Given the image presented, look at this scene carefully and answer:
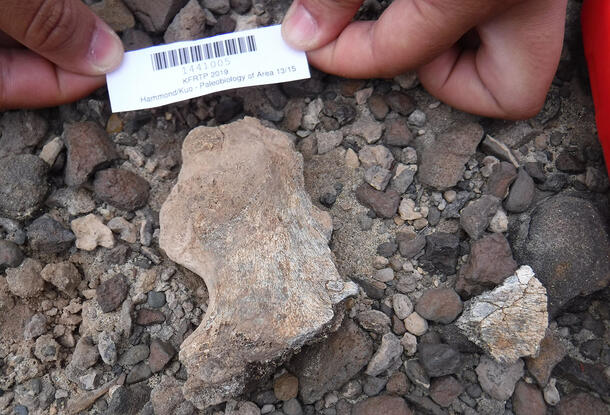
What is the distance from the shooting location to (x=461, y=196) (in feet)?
6.07

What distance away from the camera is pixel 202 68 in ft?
6.21

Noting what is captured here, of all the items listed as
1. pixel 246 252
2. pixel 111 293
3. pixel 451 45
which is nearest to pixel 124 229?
pixel 111 293

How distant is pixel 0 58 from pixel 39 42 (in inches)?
10.8

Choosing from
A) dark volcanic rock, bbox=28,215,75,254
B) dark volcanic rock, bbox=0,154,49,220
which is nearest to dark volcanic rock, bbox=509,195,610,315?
dark volcanic rock, bbox=28,215,75,254

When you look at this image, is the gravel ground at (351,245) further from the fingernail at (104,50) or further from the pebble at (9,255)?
the fingernail at (104,50)

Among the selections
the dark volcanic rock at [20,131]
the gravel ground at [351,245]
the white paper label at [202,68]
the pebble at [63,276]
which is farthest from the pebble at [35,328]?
the white paper label at [202,68]

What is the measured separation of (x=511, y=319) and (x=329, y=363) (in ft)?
1.87

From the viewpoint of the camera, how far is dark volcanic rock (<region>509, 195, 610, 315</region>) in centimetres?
170

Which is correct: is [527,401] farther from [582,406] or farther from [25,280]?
[25,280]

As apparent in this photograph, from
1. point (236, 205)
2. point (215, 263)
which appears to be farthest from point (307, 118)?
point (215, 263)

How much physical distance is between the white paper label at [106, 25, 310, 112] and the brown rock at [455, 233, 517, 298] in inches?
33.1

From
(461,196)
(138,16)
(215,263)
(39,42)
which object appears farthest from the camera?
(138,16)

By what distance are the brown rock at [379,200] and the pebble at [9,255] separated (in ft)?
3.74

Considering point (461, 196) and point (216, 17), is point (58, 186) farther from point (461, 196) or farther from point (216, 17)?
point (461, 196)
